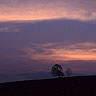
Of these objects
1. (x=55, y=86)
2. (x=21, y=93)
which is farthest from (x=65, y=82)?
(x=21, y=93)

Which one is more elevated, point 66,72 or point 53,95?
point 66,72

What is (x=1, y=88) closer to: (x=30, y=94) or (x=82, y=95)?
(x=30, y=94)

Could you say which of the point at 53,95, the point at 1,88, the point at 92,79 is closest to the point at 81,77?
the point at 92,79

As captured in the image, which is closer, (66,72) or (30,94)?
(30,94)

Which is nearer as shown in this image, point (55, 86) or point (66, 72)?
point (55, 86)

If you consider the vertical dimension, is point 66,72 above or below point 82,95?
above

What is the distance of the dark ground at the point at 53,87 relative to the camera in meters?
44.9

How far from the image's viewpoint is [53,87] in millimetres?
46062

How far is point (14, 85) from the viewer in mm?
46719

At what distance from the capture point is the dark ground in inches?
1768

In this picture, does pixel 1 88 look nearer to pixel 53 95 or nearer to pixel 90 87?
pixel 53 95

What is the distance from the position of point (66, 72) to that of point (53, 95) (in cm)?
504

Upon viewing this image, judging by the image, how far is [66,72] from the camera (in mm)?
49156

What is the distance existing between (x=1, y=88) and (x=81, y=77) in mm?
8109
